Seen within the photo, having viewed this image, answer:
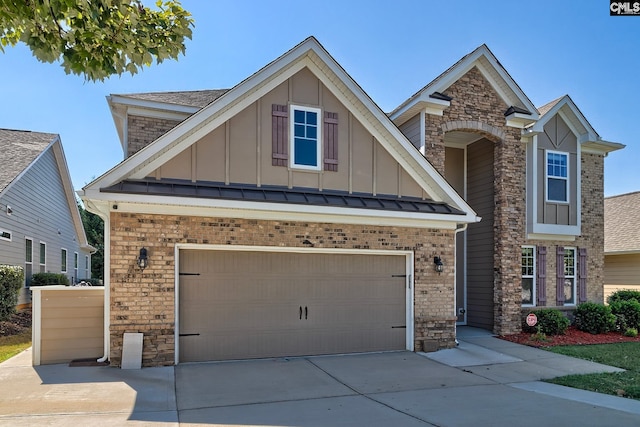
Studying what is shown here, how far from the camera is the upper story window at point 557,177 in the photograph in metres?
14.0

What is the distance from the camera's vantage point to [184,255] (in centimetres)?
901

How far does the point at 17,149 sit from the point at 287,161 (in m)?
13.6

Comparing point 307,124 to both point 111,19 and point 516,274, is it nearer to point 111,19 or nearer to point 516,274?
point 111,19

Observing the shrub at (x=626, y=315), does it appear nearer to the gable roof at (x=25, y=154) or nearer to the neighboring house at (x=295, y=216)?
the neighboring house at (x=295, y=216)

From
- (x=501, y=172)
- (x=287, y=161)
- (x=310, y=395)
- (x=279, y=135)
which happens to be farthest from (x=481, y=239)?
(x=310, y=395)

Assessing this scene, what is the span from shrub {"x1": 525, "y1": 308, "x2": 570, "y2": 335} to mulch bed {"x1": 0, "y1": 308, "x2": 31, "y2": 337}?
48.0ft

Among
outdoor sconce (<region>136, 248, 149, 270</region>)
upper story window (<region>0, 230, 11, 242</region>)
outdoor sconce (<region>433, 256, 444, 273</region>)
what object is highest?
upper story window (<region>0, 230, 11, 242</region>)

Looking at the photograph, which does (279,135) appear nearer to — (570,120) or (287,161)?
(287,161)

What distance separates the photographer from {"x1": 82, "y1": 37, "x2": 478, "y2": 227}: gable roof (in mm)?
8570

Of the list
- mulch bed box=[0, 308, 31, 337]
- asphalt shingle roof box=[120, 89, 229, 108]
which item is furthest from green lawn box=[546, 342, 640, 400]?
mulch bed box=[0, 308, 31, 337]

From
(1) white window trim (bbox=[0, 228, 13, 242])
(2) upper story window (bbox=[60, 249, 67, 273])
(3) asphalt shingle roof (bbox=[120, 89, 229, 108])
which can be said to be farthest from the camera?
(2) upper story window (bbox=[60, 249, 67, 273])

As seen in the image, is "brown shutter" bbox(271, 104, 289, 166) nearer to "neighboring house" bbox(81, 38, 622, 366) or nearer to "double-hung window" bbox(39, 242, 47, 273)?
"neighboring house" bbox(81, 38, 622, 366)

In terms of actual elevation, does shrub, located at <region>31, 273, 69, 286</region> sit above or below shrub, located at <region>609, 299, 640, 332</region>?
above

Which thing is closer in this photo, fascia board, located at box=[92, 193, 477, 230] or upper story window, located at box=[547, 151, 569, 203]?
fascia board, located at box=[92, 193, 477, 230]
